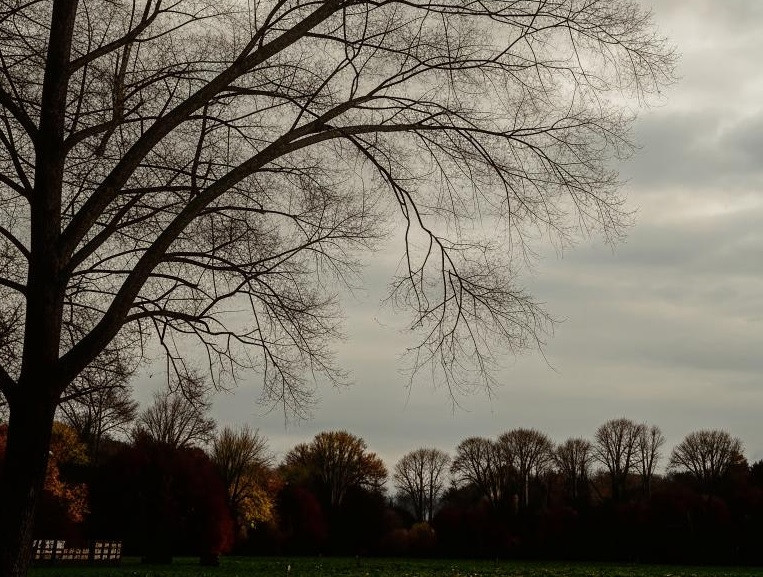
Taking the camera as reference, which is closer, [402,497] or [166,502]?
[166,502]

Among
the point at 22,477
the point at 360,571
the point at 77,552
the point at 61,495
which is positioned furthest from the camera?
the point at 77,552

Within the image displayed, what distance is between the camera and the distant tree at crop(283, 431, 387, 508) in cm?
6688

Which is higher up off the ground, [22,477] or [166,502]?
[166,502]

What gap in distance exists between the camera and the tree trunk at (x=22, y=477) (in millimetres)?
6281

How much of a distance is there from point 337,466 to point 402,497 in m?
9.24

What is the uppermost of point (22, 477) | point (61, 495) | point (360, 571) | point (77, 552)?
point (61, 495)

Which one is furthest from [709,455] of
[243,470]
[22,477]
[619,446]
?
[22,477]

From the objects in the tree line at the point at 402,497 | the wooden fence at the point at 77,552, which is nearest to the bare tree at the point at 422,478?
the tree line at the point at 402,497

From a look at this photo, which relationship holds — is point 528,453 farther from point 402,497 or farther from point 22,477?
point 22,477

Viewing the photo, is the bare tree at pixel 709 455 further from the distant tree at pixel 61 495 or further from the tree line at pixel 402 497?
the distant tree at pixel 61 495

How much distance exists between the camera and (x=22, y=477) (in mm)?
6418

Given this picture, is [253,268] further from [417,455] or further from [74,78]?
[417,455]

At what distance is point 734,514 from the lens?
49250 mm

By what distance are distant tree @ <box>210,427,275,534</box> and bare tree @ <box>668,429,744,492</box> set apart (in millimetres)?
30951
